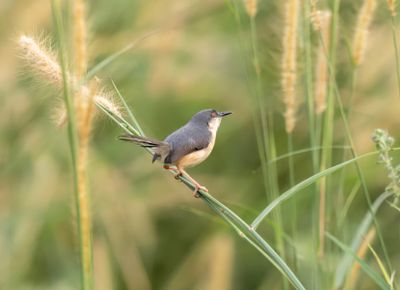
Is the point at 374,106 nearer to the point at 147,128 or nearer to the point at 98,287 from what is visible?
the point at 147,128

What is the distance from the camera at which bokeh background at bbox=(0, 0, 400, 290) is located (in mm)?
3125

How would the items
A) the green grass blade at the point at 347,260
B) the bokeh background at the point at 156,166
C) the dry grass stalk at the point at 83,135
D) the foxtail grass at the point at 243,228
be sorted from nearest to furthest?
the dry grass stalk at the point at 83,135, the foxtail grass at the point at 243,228, the green grass blade at the point at 347,260, the bokeh background at the point at 156,166

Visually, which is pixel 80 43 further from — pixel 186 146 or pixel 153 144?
pixel 186 146

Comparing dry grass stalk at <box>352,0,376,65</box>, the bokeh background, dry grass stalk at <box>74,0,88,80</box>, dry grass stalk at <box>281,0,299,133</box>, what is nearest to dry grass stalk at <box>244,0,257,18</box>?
dry grass stalk at <box>281,0,299,133</box>

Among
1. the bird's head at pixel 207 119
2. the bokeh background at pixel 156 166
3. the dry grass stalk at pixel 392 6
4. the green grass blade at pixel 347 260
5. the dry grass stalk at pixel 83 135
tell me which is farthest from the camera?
the bokeh background at pixel 156 166

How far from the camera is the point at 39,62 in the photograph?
1.46m

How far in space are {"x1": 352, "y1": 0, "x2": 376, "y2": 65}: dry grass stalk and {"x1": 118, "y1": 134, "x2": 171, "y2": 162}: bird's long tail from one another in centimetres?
45

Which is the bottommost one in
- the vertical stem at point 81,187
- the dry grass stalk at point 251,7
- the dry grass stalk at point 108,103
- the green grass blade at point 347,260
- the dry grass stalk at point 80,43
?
the green grass blade at point 347,260

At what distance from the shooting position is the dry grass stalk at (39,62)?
1462 millimetres

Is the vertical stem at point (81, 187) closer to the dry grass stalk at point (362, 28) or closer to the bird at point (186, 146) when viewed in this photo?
the bird at point (186, 146)

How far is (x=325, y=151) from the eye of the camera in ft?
6.19

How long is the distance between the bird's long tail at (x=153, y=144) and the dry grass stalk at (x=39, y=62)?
0.16 meters

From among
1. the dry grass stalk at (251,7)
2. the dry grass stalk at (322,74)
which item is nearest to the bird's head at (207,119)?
the dry grass stalk at (322,74)

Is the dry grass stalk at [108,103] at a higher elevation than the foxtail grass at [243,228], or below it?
higher
